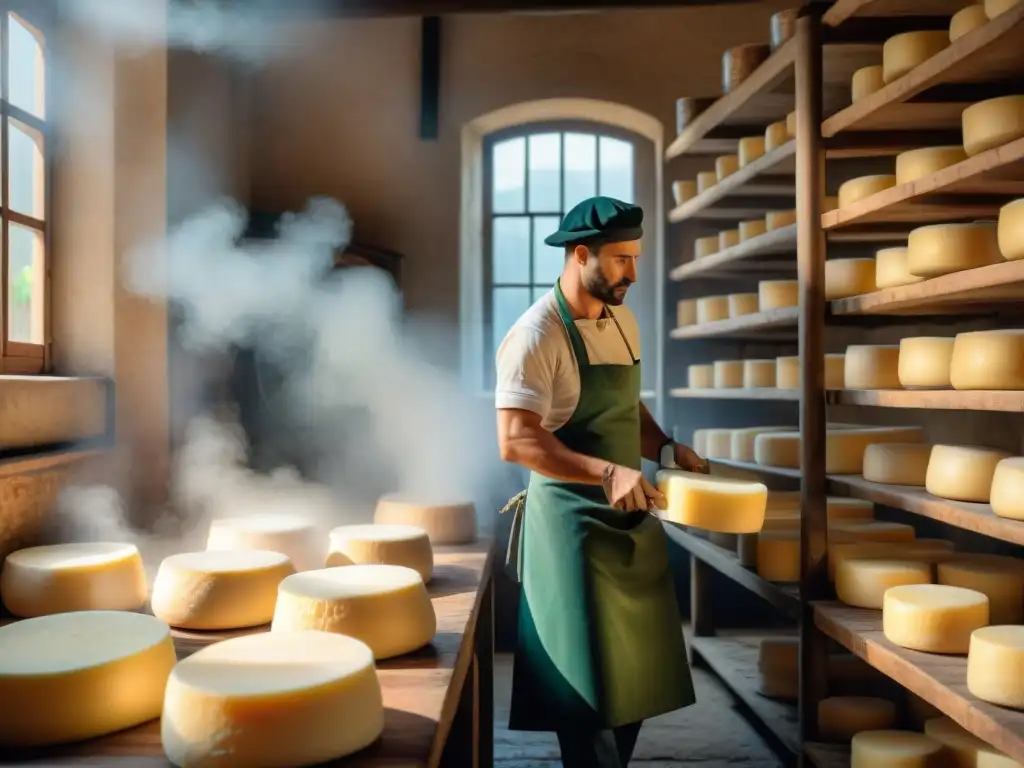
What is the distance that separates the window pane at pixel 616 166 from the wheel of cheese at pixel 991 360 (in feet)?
9.45

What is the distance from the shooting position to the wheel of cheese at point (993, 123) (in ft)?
7.35

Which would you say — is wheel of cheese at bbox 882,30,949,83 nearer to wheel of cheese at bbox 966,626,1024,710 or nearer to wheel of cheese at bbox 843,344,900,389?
wheel of cheese at bbox 843,344,900,389

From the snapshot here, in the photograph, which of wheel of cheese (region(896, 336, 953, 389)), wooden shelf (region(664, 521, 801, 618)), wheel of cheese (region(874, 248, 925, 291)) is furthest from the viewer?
wooden shelf (region(664, 521, 801, 618))

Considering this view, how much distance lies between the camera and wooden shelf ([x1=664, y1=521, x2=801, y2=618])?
3008 millimetres

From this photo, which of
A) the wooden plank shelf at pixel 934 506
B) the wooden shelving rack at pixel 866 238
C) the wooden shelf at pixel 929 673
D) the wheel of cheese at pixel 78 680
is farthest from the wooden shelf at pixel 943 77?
the wheel of cheese at pixel 78 680

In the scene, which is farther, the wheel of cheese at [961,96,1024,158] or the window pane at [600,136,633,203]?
the window pane at [600,136,633,203]

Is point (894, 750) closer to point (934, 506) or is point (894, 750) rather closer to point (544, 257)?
point (934, 506)

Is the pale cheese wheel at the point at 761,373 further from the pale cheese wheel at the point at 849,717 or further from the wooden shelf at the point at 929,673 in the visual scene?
the pale cheese wheel at the point at 849,717

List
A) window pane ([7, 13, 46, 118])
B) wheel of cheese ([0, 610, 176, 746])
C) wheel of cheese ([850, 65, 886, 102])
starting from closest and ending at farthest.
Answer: wheel of cheese ([0, 610, 176, 746]) → wheel of cheese ([850, 65, 886, 102]) → window pane ([7, 13, 46, 118])

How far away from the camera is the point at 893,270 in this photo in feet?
8.94

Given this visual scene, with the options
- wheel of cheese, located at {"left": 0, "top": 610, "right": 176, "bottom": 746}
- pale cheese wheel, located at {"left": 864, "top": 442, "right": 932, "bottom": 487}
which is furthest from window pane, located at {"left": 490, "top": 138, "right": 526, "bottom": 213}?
wheel of cheese, located at {"left": 0, "top": 610, "right": 176, "bottom": 746}

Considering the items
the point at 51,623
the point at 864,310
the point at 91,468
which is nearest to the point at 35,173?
the point at 91,468

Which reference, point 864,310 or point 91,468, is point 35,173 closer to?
point 91,468

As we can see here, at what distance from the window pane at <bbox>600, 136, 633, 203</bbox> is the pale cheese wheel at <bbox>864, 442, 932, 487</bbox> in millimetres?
2582
